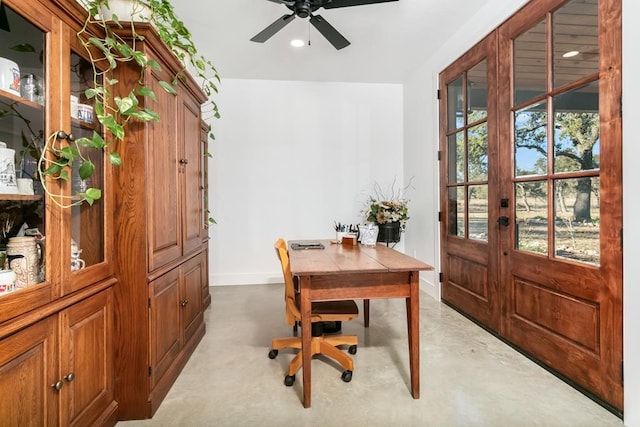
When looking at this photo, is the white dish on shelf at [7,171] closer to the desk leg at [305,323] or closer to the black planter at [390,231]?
the desk leg at [305,323]

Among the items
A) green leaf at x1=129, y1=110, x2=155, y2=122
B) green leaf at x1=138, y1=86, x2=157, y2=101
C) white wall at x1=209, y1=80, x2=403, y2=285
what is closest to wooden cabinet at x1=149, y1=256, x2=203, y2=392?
green leaf at x1=129, y1=110, x2=155, y2=122

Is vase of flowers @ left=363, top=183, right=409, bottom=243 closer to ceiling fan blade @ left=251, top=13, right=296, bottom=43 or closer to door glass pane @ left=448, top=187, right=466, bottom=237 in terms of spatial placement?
door glass pane @ left=448, top=187, right=466, bottom=237

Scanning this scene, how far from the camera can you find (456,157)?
3.30 meters

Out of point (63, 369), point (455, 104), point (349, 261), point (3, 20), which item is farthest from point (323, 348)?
point (455, 104)

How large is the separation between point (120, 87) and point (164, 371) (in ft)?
5.22

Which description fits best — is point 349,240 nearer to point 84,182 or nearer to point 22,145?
point 84,182

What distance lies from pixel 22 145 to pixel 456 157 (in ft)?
10.9

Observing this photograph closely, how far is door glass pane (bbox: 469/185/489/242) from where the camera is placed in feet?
9.23

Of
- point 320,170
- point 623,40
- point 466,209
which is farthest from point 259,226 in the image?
point 623,40

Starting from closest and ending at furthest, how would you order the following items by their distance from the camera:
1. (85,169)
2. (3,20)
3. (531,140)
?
1. (3,20)
2. (85,169)
3. (531,140)

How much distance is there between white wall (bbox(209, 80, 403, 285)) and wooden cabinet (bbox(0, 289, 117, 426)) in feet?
9.06

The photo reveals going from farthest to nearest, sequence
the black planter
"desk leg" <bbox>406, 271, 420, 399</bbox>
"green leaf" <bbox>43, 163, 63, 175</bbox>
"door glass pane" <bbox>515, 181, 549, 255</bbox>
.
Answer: the black planter < "door glass pane" <bbox>515, 181, 549, 255</bbox> < "desk leg" <bbox>406, 271, 420, 399</bbox> < "green leaf" <bbox>43, 163, 63, 175</bbox>

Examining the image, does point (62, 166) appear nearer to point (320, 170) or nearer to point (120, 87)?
point (120, 87)

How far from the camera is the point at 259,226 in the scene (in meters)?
4.36
